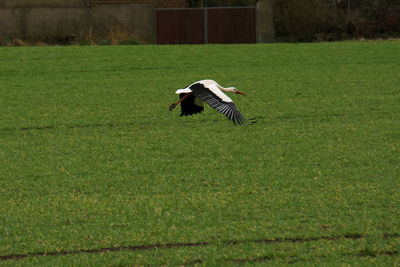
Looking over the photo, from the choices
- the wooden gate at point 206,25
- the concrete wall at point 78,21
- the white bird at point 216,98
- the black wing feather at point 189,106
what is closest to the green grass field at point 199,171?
the black wing feather at point 189,106

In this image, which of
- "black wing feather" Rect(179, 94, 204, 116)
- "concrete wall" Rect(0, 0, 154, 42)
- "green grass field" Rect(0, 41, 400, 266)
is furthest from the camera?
"concrete wall" Rect(0, 0, 154, 42)

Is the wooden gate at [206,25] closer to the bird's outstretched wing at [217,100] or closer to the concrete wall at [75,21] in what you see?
the concrete wall at [75,21]

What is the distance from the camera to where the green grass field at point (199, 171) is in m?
3.74

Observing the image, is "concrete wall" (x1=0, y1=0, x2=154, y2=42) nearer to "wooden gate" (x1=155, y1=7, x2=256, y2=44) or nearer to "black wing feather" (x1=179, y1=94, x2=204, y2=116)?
"wooden gate" (x1=155, y1=7, x2=256, y2=44)

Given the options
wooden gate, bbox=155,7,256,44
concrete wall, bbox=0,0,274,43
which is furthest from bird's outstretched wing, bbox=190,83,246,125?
concrete wall, bbox=0,0,274,43

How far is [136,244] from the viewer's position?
3.75 metres

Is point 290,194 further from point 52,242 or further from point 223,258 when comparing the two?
point 52,242

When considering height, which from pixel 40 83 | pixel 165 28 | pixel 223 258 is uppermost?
pixel 165 28

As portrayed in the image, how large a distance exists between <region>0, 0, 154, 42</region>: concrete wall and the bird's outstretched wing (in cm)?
1378

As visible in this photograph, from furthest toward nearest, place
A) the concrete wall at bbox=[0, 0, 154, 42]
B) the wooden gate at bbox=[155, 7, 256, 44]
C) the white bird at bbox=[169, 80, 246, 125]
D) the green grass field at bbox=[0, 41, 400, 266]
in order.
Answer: the concrete wall at bbox=[0, 0, 154, 42]
the wooden gate at bbox=[155, 7, 256, 44]
the white bird at bbox=[169, 80, 246, 125]
the green grass field at bbox=[0, 41, 400, 266]

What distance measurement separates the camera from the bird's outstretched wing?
185 inches

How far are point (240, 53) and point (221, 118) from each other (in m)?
5.46

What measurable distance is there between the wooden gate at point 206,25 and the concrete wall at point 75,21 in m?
0.58

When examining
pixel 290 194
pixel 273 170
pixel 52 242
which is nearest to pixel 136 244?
pixel 52 242
